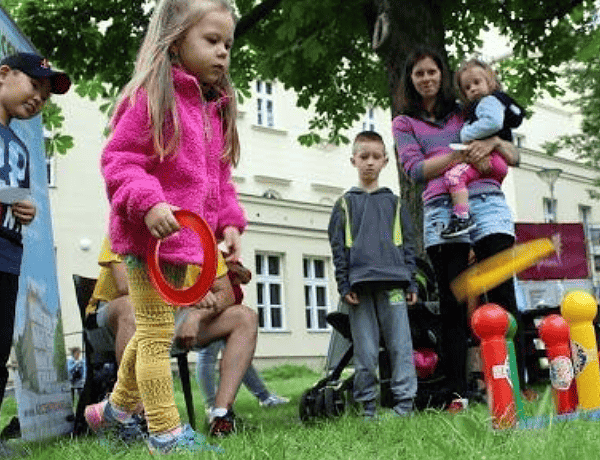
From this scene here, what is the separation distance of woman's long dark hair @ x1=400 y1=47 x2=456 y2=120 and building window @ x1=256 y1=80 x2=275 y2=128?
23424 mm

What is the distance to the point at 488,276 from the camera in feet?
14.4

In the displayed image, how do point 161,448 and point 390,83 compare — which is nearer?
point 161,448

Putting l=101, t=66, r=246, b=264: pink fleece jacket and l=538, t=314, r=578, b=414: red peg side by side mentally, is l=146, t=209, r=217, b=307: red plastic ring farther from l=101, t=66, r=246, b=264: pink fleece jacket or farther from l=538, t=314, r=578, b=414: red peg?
l=538, t=314, r=578, b=414: red peg

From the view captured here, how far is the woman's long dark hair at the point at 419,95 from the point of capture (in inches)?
205

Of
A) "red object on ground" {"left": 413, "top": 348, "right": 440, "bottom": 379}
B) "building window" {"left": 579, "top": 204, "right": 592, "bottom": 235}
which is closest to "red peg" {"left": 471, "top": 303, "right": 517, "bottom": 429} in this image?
"red object on ground" {"left": 413, "top": 348, "right": 440, "bottom": 379}

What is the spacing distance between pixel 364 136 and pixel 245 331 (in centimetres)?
153

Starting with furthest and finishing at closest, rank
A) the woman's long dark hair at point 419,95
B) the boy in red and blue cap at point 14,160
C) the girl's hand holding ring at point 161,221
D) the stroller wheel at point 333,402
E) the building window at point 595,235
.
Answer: the building window at point 595,235 → the woman's long dark hair at point 419,95 → the stroller wheel at point 333,402 → the boy in red and blue cap at point 14,160 → the girl's hand holding ring at point 161,221

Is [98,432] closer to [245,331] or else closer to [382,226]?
[245,331]

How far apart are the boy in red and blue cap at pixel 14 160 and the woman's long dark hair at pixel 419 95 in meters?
1.99

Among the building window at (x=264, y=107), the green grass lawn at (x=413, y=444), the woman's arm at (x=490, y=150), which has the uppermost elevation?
the building window at (x=264, y=107)

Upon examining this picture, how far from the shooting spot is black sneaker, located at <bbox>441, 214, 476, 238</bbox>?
4812 millimetres

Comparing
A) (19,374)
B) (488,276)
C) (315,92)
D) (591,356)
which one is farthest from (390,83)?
(591,356)

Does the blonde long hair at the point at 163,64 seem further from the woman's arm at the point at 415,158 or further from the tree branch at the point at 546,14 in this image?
the tree branch at the point at 546,14

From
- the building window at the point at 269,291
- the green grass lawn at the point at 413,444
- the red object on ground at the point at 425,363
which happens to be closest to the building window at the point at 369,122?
the building window at the point at 269,291
